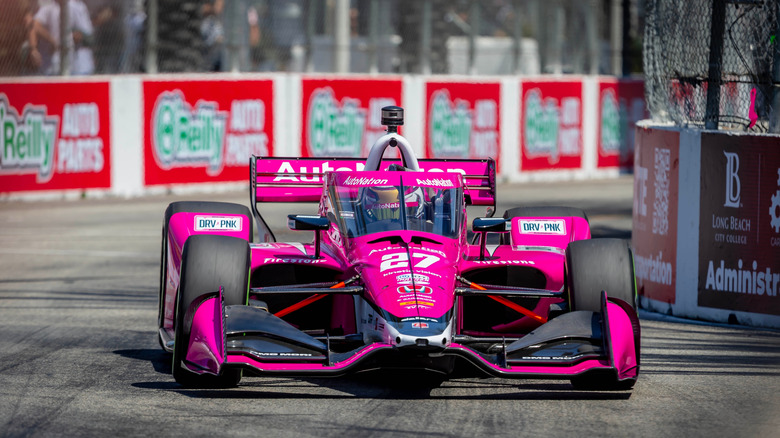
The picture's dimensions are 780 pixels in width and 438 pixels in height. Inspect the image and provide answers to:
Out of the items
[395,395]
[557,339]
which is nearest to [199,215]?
[395,395]

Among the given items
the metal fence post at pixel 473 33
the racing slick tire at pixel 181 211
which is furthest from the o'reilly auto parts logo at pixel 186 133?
Answer: the racing slick tire at pixel 181 211

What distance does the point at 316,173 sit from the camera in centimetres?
921

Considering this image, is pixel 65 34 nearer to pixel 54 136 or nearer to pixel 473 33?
pixel 54 136

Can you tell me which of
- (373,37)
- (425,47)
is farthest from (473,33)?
(373,37)

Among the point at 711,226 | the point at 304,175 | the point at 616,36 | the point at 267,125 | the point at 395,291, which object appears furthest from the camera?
the point at 616,36

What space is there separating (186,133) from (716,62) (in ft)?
33.4

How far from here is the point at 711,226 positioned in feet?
31.0

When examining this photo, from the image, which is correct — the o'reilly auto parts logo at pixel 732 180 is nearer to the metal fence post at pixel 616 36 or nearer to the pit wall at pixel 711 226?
the pit wall at pixel 711 226

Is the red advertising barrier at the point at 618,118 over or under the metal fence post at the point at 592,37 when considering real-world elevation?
under

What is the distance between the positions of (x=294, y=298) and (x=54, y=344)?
1.65 meters

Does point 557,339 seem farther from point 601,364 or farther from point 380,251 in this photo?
point 380,251

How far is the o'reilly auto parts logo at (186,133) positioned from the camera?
59.9 ft

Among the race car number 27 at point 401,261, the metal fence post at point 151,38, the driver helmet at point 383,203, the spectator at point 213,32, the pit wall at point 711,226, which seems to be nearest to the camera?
the race car number 27 at point 401,261

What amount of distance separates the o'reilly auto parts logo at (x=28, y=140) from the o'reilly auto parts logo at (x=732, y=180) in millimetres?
10195
